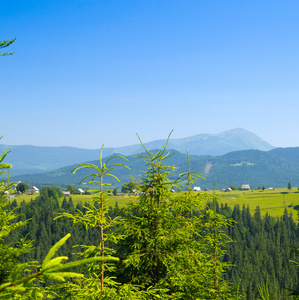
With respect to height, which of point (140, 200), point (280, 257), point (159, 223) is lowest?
point (280, 257)

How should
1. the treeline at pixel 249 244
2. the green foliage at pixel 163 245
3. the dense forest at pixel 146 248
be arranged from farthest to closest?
the treeline at pixel 249 244, the green foliage at pixel 163 245, the dense forest at pixel 146 248

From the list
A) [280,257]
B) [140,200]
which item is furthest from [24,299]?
[280,257]

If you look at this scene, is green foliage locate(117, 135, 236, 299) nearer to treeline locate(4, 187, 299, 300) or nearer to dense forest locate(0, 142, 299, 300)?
dense forest locate(0, 142, 299, 300)

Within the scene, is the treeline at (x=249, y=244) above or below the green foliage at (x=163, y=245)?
below

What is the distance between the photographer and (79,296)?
28.9 feet

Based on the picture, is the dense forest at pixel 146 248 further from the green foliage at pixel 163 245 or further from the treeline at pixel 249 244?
the treeline at pixel 249 244

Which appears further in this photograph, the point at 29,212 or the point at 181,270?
the point at 29,212

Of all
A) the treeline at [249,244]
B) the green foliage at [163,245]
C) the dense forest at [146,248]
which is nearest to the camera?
the dense forest at [146,248]

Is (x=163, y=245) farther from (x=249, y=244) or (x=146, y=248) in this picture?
(x=249, y=244)

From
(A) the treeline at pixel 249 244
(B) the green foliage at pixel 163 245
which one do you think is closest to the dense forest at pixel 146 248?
(B) the green foliage at pixel 163 245

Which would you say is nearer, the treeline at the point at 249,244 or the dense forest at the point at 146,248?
the dense forest at the point at 146,248

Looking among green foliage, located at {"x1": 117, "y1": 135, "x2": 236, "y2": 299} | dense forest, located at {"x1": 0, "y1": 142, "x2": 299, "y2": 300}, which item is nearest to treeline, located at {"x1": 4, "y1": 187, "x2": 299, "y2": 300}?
dense forest, located at {"x1": 0, "y1": 142, "x2": 299, "y2": 300}

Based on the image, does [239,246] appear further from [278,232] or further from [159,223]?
[159,223]

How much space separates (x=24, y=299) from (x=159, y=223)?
5264 millimetres
